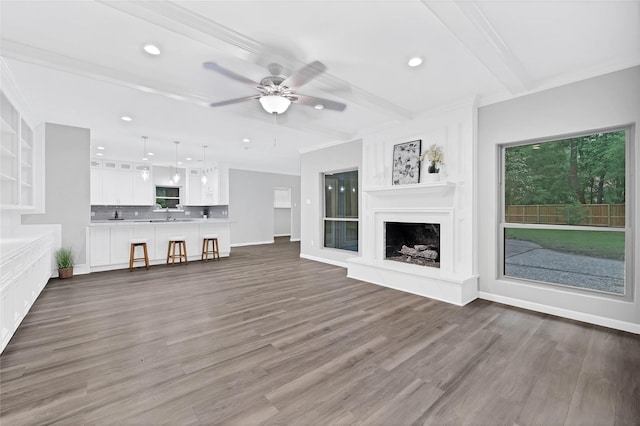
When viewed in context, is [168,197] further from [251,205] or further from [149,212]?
[251,205]

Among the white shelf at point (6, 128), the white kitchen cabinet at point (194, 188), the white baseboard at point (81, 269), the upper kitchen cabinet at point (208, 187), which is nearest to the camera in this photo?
the white shelf at point (6, 128)

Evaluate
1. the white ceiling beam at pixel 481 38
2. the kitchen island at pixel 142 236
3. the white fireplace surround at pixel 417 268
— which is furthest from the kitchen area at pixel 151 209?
the white ceiling beam at pixel 481 38

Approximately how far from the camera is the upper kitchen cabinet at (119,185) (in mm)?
8023

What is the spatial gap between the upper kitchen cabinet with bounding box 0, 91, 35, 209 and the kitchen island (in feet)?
4.44

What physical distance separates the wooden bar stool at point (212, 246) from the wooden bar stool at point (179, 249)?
42 centimetres

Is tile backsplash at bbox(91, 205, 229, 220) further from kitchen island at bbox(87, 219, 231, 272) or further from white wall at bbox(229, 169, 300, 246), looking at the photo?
kitchen island at bbox(87, 219, 231, 272)

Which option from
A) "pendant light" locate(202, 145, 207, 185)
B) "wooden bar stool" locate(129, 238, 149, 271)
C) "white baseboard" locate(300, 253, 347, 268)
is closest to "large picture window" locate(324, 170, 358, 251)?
"white baseboard" locate(300, 253, 347, 268)

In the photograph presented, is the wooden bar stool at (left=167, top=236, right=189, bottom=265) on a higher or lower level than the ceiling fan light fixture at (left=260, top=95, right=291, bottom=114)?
lower

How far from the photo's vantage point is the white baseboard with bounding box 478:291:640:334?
9.73ft

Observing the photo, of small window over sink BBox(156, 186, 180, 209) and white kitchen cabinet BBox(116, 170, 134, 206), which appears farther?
small window over sink BBox(156, 186, 180, 209)

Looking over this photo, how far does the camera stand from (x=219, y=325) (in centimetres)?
305

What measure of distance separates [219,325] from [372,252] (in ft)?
10.1

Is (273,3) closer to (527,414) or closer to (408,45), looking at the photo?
(408,45)

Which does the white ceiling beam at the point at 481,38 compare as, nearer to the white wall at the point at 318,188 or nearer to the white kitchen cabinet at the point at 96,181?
the white wall at the point at 318,188
